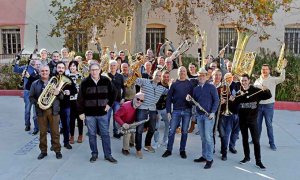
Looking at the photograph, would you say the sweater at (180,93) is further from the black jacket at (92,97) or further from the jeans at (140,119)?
the black jacket at (92,97)

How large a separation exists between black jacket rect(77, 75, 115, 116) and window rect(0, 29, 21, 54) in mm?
11816

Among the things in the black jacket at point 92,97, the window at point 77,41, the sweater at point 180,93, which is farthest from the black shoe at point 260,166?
the window at point 77,41

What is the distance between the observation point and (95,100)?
5812 millimetres

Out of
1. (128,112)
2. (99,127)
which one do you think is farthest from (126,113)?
(99,127)

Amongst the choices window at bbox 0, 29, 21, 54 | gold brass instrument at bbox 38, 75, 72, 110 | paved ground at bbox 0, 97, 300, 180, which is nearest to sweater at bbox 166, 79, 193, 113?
paved ground at bbox 0, 97, 300, 180

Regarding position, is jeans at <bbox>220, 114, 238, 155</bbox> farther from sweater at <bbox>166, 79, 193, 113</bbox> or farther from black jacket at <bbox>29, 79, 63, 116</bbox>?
black jacket at <bbox>29, 79, 63, 116</bbox>

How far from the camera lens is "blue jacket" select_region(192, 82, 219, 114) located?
576cm

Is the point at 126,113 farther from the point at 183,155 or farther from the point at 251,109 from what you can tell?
the point at 251,109

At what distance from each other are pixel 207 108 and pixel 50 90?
8.54ft

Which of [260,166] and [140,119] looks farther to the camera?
[140,119]

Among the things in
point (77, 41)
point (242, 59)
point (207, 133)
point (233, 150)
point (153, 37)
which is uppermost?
point (153, 37)

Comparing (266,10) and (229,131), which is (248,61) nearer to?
(229,131)

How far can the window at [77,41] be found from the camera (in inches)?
547

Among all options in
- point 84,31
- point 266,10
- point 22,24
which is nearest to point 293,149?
point 266,10
